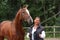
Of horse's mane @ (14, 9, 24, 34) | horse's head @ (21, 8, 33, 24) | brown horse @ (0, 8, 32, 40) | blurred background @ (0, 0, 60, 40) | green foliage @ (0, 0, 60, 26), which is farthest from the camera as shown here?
green foliage @ (0, 0, 60, 26)

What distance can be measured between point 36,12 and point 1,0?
2.79 m

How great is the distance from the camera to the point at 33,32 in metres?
7.86

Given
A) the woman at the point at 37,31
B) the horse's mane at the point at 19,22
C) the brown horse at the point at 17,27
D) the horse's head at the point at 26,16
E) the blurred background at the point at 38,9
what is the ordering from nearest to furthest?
the woman at the point at 37,31
the horse's head at the point at 26,16
the brown horse at the point at 17,27
the horse's mane at the point at 19,22
the blurred background at the point at 38,9

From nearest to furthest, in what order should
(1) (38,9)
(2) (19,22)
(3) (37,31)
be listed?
(3) (37,31)
(2) (19,22)
(1) (38,9)

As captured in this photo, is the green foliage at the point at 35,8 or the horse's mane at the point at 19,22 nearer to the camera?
the horse's mane at the point at 19,22

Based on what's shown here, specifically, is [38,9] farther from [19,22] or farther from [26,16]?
[26,16]

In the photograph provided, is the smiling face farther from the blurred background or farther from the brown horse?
the blurred background

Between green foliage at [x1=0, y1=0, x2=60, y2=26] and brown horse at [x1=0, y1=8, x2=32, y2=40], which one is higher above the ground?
green foliage at [x1=0, y1=0, x2=60, y2=26]

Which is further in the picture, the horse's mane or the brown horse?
the horse's mane

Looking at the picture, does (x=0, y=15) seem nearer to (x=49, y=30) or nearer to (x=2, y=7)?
(x=2, y=7)

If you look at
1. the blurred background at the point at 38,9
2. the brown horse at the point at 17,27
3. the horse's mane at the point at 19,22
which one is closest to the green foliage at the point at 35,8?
the blurred background at the point at 38,9

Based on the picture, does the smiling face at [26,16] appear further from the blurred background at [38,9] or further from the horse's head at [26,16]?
the blurred background at [38,9]

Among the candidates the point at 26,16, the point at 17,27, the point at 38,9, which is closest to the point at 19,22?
the point at 17,27

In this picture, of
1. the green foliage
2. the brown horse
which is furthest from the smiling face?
the green foliage
